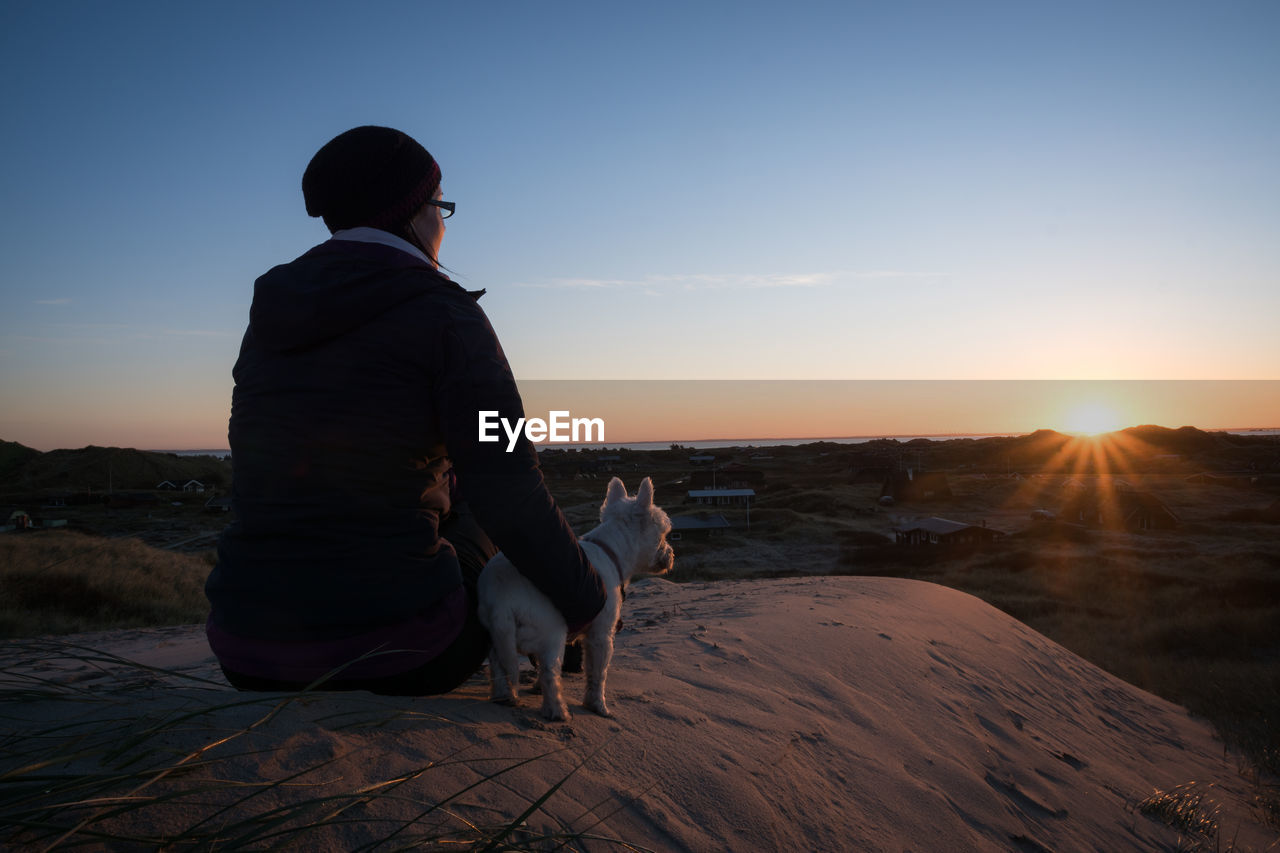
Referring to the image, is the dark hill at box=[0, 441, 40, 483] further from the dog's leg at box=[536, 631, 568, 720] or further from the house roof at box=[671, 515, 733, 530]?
the dog's leg at box=[536, 631, 568, 720]

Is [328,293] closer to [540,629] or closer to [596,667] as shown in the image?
[540,629]

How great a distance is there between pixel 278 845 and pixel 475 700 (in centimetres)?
163

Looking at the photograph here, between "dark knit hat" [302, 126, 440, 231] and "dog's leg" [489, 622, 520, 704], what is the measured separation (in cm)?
185

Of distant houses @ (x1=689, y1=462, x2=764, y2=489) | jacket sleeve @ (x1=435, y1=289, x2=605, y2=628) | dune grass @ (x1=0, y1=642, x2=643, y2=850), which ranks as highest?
jacket sleeve @ (x1=435, y1=289, x2=605, y2=628)

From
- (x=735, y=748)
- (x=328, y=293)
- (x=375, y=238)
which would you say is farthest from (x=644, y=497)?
(x=328, y=293)

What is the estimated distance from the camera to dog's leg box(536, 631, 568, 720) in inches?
124

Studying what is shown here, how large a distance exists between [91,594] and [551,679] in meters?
14.3

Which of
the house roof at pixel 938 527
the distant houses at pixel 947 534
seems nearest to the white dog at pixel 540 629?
the distant houses at pixel 947 534

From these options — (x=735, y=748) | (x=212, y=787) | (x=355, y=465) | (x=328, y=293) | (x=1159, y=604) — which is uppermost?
Answer: (x=328, y=293)

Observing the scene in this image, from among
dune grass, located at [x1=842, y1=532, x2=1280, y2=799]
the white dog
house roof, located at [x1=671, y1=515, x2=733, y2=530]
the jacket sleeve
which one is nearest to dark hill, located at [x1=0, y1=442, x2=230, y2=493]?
house roof, located at [x1=671, y1=515, x2=733, y2=530]

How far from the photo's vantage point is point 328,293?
2330 mm

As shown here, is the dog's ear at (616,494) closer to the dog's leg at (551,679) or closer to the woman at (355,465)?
the dog's leg at (551,679)

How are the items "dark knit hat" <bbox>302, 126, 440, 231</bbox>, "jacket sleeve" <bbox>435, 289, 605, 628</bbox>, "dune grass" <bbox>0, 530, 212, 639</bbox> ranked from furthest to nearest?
"dune grass" <bbox>0, 530, 212, 639</bbox> < "dark knit hat" <bbox>302, 126, 440, 231</bbox> < "jacket sleeve" <bbox>435, 289, 605, 628</bbox>

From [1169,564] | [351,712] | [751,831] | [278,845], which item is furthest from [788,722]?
[1169,564]
